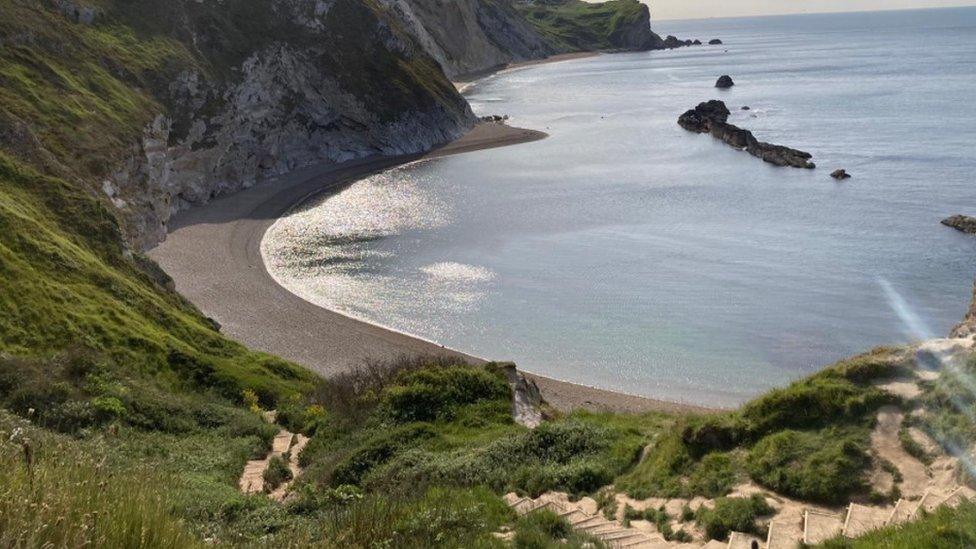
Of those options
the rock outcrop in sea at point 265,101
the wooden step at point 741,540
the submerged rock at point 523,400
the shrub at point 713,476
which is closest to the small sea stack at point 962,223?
the submerged rock at point 523,400

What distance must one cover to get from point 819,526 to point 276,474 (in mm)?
11822

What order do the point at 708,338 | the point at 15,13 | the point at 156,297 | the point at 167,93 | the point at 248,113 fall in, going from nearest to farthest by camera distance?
1. the point at 156,297
2. the point at 708,338
3. the point at 15,13
4. the point at 167,93
5. the point at 248,113

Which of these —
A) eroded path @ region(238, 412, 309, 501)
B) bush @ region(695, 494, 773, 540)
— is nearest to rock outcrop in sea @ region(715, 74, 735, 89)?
eroded path @ region(238, 412, 309, 501)

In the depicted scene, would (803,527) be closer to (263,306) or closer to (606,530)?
(606,530)

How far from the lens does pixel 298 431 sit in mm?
23812

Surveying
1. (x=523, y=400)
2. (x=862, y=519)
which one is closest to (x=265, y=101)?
(x=523, y=400)

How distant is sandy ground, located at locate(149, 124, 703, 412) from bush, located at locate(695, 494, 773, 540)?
19.2 meters

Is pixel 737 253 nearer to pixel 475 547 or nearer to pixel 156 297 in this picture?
pixel 156 297

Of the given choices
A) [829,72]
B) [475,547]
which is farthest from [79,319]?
[829,72]

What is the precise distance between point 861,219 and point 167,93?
56.0m

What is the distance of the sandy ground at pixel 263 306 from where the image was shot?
36.2 m

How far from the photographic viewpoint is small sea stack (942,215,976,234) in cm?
5472

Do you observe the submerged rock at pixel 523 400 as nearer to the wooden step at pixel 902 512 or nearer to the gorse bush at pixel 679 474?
the gorse bush at pixel 679 474

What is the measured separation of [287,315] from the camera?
43.9 meters
